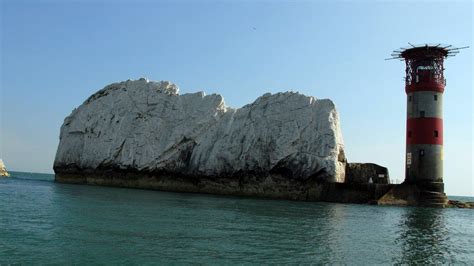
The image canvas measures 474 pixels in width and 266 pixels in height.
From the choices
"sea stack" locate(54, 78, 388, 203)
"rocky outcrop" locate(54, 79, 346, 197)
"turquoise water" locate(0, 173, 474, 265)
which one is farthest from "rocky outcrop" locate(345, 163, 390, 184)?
"turquoise water" locate(0, 173, 474, 265)

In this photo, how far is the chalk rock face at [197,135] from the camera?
53.4 m

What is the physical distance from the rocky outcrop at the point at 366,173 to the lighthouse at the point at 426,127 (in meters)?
4.39

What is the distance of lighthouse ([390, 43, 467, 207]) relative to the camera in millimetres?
48594

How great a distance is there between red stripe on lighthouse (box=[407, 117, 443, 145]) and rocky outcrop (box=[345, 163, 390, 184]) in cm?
650

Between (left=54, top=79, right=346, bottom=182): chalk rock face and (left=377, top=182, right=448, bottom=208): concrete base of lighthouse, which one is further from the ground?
(left=54, top=79, right=346, bottom=182): chalk rock face

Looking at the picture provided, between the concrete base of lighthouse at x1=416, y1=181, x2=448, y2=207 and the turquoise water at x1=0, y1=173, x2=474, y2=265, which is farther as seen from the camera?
the concrete base of lighthouse at x1=416, y1=181, x2=448, y2=207


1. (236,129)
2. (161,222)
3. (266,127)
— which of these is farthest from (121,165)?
(161,222)

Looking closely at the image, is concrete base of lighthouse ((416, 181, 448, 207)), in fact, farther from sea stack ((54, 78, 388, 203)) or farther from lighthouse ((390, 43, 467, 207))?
sea stack ((54, 78, 388, 203))

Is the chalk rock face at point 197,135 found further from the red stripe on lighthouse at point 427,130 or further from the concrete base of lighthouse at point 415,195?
the red stripe on lighthouse at point 427,130

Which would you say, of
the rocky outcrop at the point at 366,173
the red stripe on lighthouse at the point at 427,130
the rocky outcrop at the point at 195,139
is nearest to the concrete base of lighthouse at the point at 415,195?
the red stripe on lighthouse at the point at 427,130

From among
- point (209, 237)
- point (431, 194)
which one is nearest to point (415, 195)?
point (431, 194)

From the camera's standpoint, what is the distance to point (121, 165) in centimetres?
6688

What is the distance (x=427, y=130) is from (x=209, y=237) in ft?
116

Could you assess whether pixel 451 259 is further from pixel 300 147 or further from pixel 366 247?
pixel 300 147
